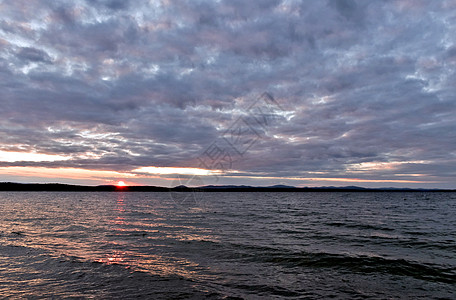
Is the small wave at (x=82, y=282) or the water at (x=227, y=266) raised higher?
the small wave at (x=82, y=282)

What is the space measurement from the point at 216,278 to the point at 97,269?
6.84 metres

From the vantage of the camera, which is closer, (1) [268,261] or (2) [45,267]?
(2) [45,267]

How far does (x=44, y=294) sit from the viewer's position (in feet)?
39.4

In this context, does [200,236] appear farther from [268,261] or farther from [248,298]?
[248,298]

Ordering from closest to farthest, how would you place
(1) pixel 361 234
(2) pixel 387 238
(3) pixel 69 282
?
(3) pixel 69 282
(2) pixel 387 238
(1) pixel 361 234

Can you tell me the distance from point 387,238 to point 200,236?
58.5ft

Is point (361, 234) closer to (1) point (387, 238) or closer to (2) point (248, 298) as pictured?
(1) point (387, 238)

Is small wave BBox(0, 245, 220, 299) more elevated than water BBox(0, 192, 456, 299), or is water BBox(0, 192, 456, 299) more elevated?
small wave BBox(0, 245, 220, 299)

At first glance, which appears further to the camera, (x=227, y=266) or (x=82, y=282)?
(x=227, y=266)

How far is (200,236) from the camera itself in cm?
2700

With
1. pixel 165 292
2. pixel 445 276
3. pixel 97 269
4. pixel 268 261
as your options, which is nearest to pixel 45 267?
pixel 97 269

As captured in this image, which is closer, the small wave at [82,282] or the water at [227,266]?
the small wave at [82,282]

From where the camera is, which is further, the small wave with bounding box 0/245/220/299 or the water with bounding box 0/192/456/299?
the water with bounding box 0/192/456/299

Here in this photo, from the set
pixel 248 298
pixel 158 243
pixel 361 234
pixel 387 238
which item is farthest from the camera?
pixel 361 234
